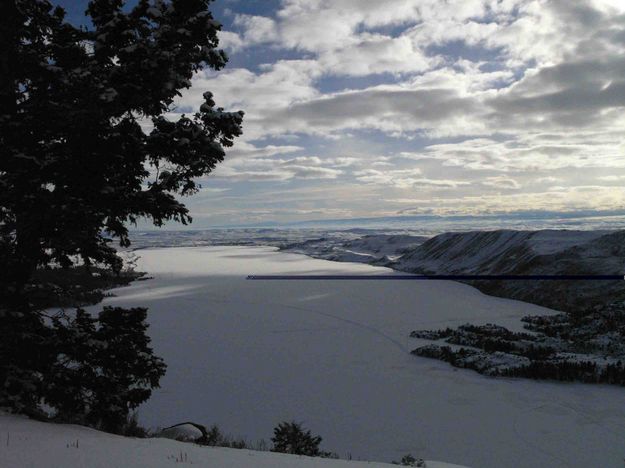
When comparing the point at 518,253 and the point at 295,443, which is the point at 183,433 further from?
the point at 518,253

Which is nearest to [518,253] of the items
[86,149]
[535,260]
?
[535,260]

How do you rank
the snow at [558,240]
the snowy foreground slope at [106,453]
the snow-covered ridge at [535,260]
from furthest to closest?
the snow at [558,240], the snow-covered ridge at [535,260], the snowy foreground slope at [106,453]

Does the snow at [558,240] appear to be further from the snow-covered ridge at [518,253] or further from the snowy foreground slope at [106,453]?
the snowy foreground slope at [106,453]

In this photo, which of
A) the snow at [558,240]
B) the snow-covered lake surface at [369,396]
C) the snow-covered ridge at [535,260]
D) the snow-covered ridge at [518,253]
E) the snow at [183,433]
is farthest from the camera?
the snow at [558,240]

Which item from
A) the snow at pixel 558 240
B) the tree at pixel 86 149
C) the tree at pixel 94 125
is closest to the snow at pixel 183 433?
the tree at pixel 86 149

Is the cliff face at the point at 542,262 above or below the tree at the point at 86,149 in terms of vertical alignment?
below
